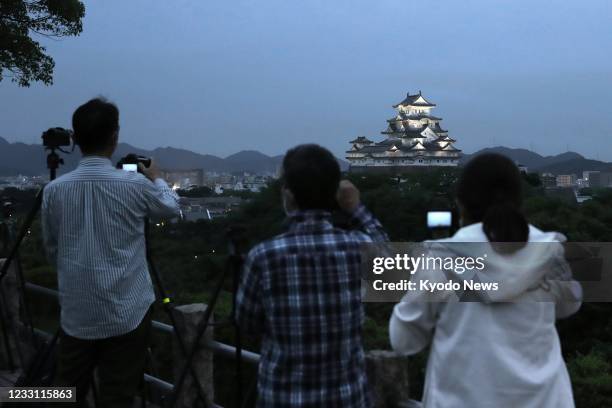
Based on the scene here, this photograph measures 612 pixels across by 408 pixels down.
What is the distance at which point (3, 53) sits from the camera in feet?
22.3

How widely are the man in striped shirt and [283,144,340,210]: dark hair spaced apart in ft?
2.15

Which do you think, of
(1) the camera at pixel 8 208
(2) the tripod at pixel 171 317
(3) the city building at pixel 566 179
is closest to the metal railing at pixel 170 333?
(2) the tripod at pixel 171 317

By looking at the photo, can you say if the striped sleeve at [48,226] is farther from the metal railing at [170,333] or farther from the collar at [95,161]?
the metal railing at [170,333]

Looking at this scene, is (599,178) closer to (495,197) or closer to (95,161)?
(95,161)

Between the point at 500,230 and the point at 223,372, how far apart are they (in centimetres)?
740

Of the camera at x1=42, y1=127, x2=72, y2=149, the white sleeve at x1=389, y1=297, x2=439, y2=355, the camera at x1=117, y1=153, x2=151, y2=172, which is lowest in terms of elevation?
the white sleeve at x1=389, y1=297, x2=439, y2=355

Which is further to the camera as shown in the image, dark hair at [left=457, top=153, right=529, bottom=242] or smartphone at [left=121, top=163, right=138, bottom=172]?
smartphone at [left=121, top=163, right=138, bottom=172]

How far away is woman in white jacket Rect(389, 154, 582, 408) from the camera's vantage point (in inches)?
53.3

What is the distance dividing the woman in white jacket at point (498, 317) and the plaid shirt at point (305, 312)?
135mm

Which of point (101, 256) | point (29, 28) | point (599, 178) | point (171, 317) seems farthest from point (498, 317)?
point (599, 178)

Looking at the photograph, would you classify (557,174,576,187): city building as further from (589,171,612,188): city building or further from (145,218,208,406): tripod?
(145,218,208,406): tripod

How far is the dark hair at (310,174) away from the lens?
4.73 feet

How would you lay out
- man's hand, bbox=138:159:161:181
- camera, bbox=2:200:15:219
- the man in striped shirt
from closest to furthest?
the man in striped shirt
man's hand, bbox=138:159:161:181
camera, bbox=2:200:15:219

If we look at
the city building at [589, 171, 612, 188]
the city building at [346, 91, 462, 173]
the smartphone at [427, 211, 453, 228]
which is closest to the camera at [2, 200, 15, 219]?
the smartphone at [427, 211, 453, 228]
